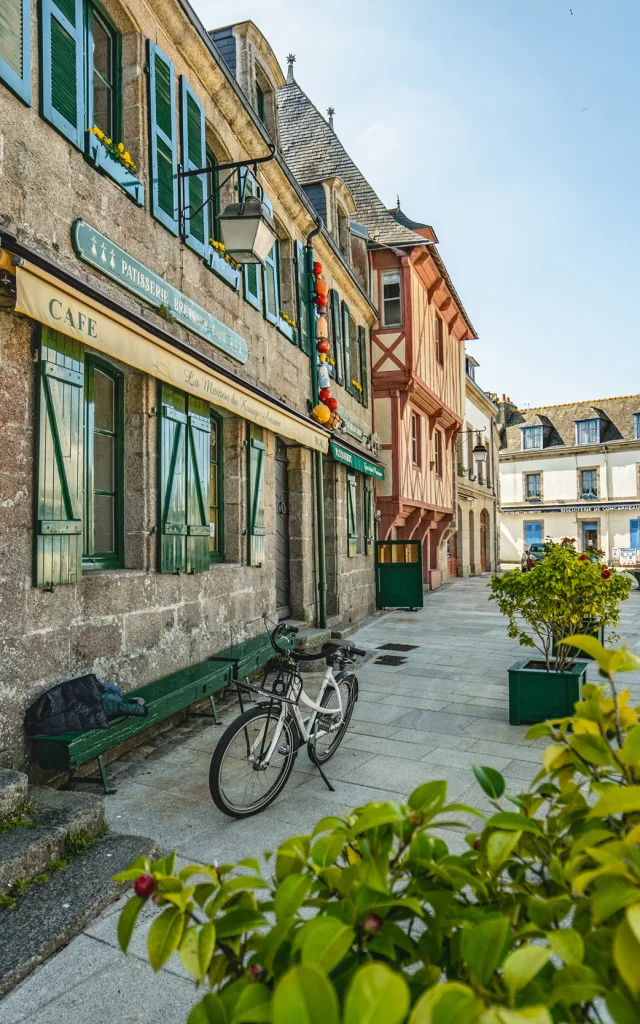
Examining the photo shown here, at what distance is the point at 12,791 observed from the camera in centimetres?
329

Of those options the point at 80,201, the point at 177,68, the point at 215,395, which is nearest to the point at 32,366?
the point at 80,201

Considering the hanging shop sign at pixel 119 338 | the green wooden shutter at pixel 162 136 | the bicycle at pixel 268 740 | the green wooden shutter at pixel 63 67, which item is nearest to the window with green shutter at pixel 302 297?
the hanging shop sign at pixel 119 338

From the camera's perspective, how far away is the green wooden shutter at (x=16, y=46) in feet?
13.1

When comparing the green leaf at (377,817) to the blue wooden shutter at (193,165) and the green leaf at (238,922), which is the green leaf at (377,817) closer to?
the green leaf at (238,922)

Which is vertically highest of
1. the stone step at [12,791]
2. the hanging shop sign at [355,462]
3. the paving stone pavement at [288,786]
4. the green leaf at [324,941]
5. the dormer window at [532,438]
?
the dormer window at [532,438]

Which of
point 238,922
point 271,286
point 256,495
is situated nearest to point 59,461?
point 256,495

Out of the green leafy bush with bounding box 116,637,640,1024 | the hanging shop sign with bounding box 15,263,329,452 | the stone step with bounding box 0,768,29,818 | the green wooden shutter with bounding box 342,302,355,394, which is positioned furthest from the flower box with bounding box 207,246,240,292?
the green leafy bush with bounding box 116,637,640,1024

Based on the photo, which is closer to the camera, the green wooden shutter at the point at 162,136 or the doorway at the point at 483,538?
the green wooden shutter at the point at 162,136

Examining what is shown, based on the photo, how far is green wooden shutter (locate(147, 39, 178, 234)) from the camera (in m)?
5.72

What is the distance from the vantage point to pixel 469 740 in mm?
5316

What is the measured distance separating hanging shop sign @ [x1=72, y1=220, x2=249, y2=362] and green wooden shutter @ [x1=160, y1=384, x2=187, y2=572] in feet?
2.44

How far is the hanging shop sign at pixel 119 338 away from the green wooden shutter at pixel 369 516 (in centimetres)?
631

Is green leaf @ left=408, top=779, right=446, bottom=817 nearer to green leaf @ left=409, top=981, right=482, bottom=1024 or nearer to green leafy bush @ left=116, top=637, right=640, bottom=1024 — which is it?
green leafy bush @ left=116, top=637, right=640, bottom=1024

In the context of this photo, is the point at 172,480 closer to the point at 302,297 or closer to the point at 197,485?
the point at 197,485
